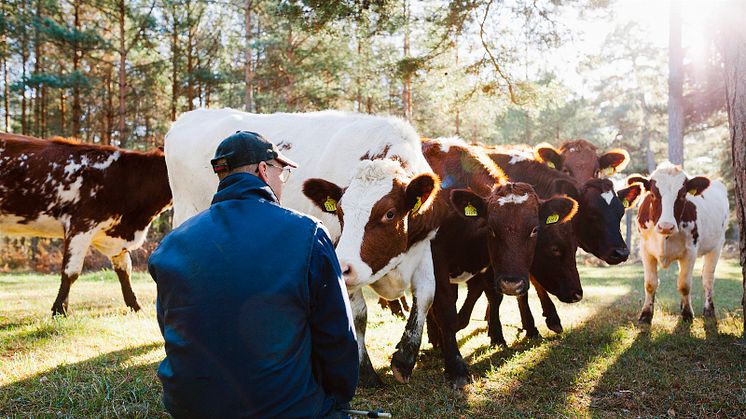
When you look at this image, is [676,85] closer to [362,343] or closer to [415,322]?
[415,322]

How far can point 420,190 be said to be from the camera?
179 inches

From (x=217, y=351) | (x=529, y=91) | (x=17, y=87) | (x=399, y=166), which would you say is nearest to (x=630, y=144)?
(x=529, y=91)

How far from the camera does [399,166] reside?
4.84 m

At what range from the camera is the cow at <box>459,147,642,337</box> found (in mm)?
6828

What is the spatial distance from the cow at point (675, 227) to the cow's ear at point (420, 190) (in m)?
4.72

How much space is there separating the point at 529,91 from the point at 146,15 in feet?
51.6

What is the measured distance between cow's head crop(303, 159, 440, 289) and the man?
6.31 feet

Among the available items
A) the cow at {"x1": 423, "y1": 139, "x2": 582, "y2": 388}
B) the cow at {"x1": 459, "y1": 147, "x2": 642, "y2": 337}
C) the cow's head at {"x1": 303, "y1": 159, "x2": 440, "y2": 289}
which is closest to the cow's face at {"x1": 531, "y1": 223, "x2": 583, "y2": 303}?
the cow at {"x1": 459, "y1": 147, "x2": 642, "y2": 337}

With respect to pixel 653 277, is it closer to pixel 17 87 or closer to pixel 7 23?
pixel 17 87

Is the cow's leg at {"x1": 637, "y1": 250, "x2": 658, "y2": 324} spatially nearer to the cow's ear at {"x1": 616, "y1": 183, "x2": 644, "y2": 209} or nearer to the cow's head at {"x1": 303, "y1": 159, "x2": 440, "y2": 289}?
the cow's ear at {"x1": 616, "y1": 183, "x2": 644, "y2": 209}

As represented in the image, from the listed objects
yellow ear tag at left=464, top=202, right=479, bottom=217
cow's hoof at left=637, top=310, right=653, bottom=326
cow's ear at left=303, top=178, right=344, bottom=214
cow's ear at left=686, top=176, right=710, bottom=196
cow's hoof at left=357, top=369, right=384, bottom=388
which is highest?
cow's ear at left=686, top=176, right=710, bottom=196

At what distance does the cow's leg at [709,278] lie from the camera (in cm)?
866

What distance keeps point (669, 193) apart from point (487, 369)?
4361 millimetres

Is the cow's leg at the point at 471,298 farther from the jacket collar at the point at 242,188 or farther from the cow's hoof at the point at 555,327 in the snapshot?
the jacket collar at the point at 242,188
